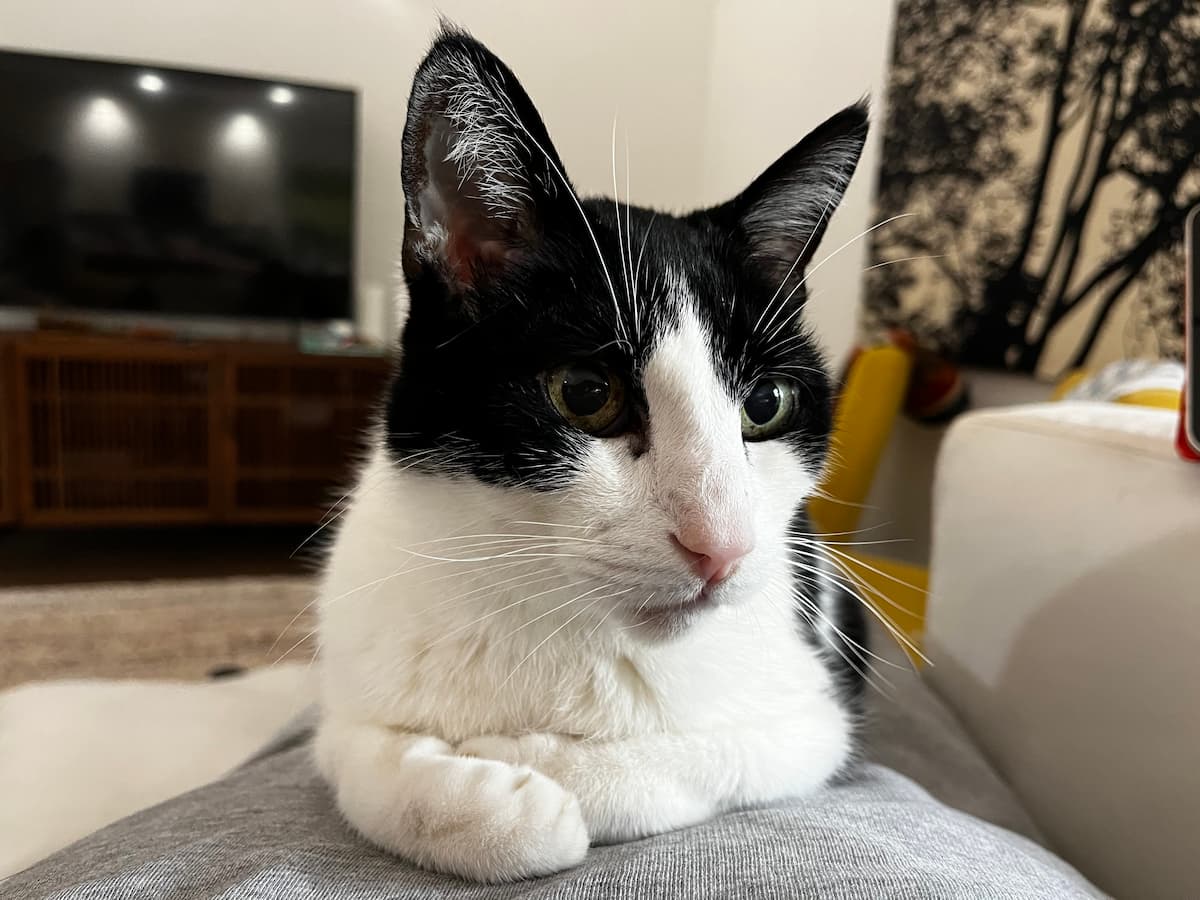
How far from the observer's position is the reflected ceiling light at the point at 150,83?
2703 mm

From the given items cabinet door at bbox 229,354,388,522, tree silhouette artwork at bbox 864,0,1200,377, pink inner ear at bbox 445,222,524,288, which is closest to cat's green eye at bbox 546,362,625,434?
pink inner ear at bbox 445,222,524,288

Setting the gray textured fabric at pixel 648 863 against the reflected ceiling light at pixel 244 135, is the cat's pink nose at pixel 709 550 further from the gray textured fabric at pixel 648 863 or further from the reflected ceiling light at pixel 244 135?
the reflected ceiling light at pixel 244 135

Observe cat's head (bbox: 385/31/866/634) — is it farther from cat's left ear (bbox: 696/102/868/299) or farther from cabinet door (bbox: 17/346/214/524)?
cabinet door (bbox: 17/346/214/524)

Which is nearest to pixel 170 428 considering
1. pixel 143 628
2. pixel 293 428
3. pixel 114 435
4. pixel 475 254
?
pixel 114 435

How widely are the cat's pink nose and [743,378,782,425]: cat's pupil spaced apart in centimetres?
13

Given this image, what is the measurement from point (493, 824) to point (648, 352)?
0.30 m

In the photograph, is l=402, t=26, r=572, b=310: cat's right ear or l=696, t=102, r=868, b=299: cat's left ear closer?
l=402, t=26, r=572, b=310: cat's right ear

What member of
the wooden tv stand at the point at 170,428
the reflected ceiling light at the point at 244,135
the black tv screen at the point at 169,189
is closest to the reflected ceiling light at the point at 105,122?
the black tv screen at the point at 169,189

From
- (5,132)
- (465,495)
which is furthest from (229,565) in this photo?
(465,495)

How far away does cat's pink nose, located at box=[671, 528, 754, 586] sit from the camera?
46 cm

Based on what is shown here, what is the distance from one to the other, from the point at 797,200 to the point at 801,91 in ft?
6.57

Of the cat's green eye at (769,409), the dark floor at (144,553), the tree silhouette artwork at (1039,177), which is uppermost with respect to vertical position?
the tree silhouette artwork at (1039,177)

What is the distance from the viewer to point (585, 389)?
0.51 meters

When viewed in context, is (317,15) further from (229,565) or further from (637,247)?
(637,247)
